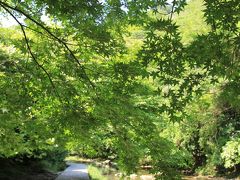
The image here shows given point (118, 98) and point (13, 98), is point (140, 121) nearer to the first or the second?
point (118, 98)

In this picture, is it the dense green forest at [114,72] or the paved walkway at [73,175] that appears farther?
the paved walkway at [73,175]

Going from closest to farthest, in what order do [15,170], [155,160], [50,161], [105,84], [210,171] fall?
1. [155,160]
2. [105,84]
3. [15,170]
4. [50,161]
5. [210,171]

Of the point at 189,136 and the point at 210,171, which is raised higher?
the point at 189,136

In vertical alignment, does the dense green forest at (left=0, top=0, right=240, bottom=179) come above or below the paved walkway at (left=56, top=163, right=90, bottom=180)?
above

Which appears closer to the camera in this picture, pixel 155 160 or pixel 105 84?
pixel 155 160

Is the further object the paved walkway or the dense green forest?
the paved walkway

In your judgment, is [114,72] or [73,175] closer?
[114,72]

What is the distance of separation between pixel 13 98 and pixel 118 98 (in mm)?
1786

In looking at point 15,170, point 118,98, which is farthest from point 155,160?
point 15,170

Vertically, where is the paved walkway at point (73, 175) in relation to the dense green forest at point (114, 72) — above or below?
below

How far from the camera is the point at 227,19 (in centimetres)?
359

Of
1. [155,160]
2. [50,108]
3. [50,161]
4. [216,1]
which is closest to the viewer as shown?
[216,1]

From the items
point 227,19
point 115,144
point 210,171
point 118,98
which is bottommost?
point 210,171

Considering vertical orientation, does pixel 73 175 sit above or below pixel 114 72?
below
